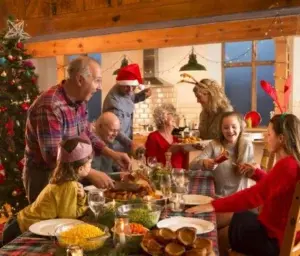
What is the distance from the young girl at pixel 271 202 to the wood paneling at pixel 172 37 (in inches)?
144

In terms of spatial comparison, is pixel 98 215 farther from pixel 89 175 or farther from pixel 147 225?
pixel 89 175

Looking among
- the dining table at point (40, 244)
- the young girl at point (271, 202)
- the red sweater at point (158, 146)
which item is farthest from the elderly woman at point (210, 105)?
the dining table at point (40, 244)

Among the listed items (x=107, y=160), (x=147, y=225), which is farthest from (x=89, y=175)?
(x=107, y=160)

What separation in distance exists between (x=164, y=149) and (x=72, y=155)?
188cm

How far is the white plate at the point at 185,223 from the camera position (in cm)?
175

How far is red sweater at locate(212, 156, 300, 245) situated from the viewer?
7.09 ft

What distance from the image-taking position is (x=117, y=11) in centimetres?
444

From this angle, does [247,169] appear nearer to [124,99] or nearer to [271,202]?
[271,202]

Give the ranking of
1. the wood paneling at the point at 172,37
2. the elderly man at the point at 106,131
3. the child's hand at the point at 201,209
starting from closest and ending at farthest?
the child's hand at the point at 201,209, the elderly man at the point at 106,131, the wood paneling at the point at 172,37

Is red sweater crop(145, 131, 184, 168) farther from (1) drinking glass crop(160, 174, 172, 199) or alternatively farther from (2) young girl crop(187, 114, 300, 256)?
(1) drinking glass crop(160, 174, 172, 199)

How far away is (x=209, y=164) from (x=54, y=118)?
3.65ft

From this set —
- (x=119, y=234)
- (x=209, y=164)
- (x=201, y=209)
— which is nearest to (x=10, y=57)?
(x=209, y=164)

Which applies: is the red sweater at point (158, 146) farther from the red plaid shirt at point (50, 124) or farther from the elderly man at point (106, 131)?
the red plaid shirt at point (50, 124)

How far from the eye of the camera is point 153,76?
852 centimetres
